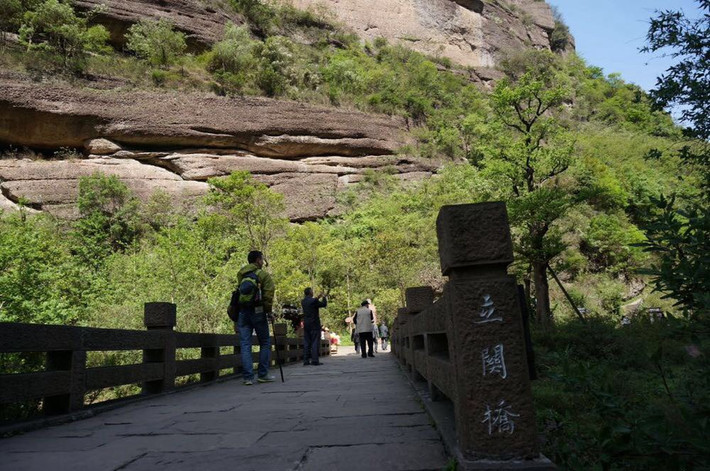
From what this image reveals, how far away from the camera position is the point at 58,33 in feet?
106

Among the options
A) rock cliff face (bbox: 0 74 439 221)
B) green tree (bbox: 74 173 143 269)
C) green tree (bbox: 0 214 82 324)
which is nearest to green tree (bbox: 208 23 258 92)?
rock cliff face (bbox: 0 74 439 221)

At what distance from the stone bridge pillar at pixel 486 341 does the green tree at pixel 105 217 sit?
29598 mm

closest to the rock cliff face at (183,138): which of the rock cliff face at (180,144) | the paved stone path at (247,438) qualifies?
the rock cliff face at (180,144)

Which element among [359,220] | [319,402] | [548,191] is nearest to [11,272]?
[319,402]

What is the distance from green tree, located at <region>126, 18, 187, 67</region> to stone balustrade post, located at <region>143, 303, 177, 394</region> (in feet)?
117

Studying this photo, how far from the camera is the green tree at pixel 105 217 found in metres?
28.3

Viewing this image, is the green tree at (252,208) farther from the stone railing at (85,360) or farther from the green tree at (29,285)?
the stone railing at (85,360)

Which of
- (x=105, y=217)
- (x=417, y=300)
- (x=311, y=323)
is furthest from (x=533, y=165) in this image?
(x=105, y=217)

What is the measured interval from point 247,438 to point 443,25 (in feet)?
236

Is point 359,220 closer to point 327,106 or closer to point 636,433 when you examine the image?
point 327,106

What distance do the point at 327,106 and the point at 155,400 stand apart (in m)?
36.2

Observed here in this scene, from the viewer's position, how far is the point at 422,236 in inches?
1155

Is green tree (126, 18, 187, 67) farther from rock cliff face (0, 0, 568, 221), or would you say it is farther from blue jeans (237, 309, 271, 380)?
blue jeans (237, 309, 271, 380)

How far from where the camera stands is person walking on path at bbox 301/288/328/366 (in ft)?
35.9
